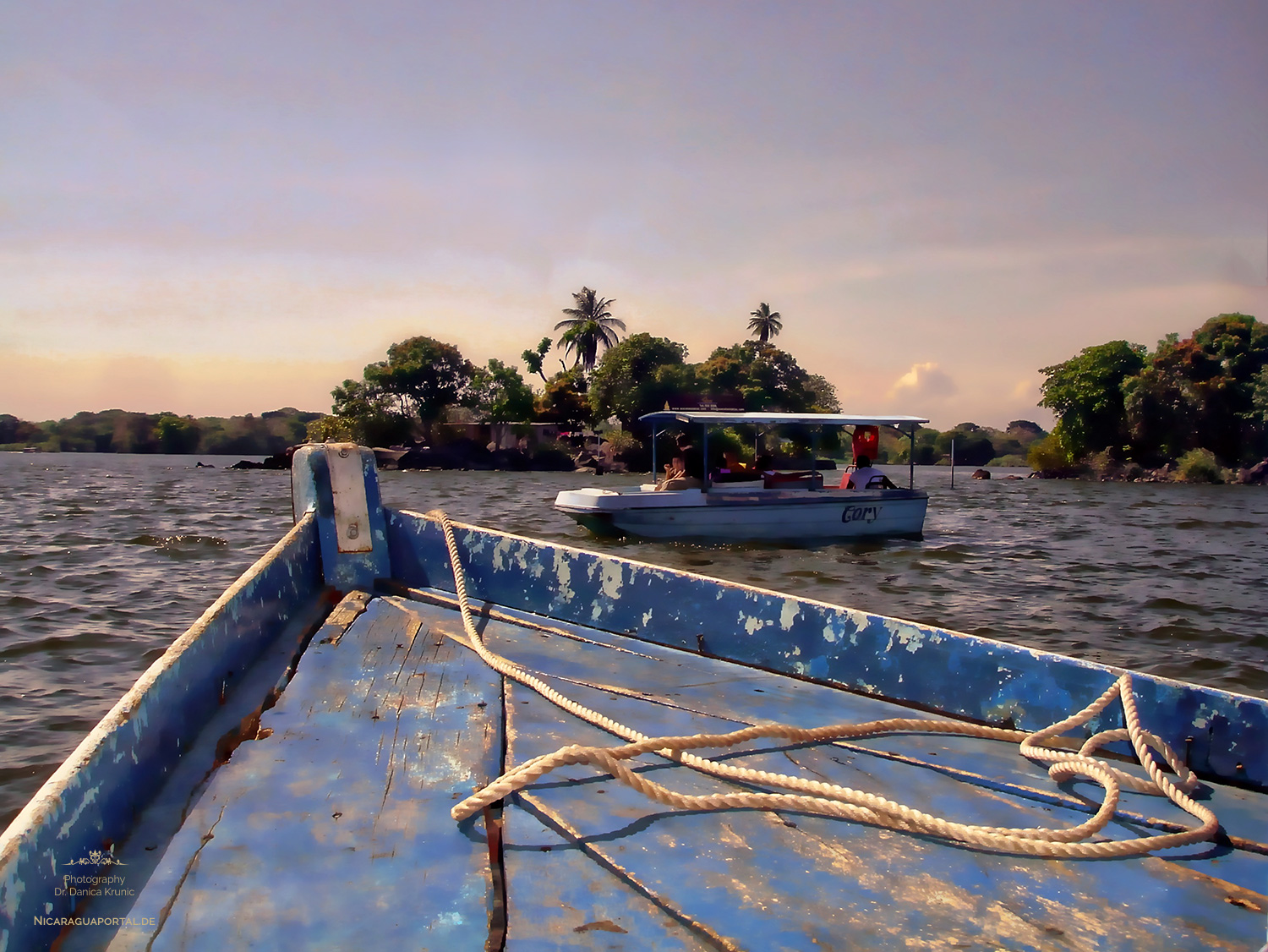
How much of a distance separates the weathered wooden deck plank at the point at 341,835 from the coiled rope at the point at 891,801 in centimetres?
18

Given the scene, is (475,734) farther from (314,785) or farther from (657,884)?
(657,884)

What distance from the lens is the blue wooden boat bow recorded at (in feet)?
5.19

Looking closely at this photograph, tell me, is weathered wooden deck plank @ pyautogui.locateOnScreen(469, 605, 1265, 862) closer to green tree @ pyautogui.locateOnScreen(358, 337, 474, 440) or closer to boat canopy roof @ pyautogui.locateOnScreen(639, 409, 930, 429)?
boat canopy roof @ pyautogui.locateOnScreen(639, 409, 930, 429)

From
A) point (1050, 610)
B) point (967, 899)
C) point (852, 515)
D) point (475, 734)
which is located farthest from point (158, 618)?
point (852, 515)

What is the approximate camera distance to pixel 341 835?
187 centimetres

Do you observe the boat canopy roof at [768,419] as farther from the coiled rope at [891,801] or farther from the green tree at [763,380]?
the green tree at [763,380]

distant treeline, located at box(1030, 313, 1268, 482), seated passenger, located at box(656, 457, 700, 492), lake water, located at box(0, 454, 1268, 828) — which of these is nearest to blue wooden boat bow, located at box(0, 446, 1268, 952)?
lake water, located at box(0, 454, 1268, 828)

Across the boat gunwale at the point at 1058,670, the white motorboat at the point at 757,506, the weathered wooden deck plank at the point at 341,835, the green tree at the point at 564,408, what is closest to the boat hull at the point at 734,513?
the white motorboat at the point at 757,506

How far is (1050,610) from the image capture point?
9492mm

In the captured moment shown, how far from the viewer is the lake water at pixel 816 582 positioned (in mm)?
6051

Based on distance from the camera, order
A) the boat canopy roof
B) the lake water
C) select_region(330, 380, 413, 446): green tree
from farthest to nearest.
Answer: select_region(330, 380, 413, 446): green tree
the boat canopy roof
the lake water

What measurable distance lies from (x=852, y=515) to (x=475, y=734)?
13938mm

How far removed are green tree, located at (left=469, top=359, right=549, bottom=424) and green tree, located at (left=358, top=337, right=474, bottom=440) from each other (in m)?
1.03

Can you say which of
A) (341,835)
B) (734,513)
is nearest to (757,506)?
(734,513)
